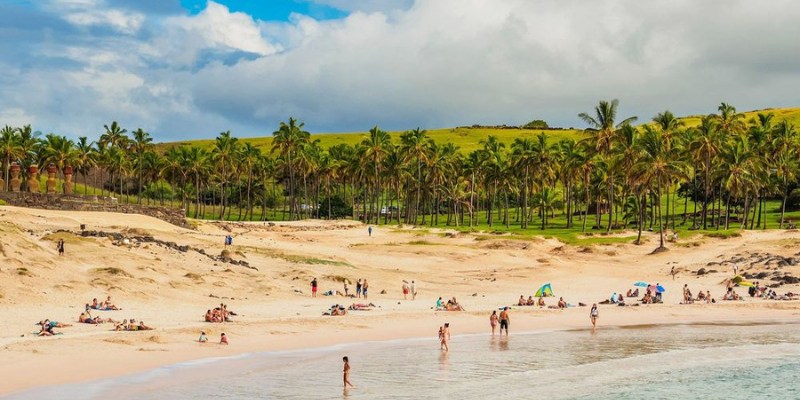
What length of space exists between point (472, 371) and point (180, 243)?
123 ft

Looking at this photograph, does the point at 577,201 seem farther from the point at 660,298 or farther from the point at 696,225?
the point at 660,298

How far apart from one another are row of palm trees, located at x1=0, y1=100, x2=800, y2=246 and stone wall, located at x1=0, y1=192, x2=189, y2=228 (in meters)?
28.5

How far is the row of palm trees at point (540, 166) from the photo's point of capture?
88875 millimetres

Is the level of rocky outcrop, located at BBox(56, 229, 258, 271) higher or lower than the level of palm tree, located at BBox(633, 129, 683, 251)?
lower

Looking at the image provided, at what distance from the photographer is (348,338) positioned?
36.3 metres

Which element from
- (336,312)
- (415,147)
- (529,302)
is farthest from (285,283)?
(415,147)

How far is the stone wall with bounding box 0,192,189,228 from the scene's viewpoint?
75.4 m

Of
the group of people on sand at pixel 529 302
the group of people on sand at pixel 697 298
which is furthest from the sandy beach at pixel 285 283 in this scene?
the group of people on sand at pixel 529 302

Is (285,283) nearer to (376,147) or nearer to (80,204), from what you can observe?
(80,204)

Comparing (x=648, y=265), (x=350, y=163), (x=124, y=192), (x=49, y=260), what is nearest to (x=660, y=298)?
(x=648, y=265)

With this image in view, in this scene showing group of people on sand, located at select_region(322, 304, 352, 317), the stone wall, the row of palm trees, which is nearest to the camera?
group of people on sand, located at select_region(322, 304, 352, 317)

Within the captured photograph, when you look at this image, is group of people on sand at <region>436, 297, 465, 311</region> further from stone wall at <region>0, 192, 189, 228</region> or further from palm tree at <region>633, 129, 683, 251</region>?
stone wall at <region>0, 192, 189, 228</region>

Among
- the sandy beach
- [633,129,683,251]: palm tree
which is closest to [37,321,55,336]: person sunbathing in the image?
the sandy beach

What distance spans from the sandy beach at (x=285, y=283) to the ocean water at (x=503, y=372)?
220cm
